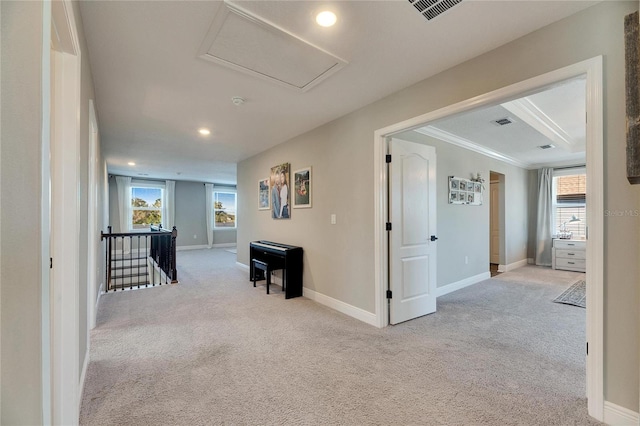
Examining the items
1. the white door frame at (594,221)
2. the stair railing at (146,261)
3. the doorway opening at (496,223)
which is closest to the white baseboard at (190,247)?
the stair railing at (146,261)

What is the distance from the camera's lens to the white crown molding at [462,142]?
389cm

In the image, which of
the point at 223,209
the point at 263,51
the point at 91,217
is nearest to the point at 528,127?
the point at 263,51

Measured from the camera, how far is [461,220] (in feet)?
15.1

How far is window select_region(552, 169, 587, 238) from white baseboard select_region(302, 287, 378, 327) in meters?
6.19

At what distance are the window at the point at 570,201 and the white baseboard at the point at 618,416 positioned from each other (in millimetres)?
6395

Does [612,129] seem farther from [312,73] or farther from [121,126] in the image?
[121,126]

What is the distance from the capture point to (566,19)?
1.75 meters

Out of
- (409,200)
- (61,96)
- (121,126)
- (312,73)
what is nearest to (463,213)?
(409,200)

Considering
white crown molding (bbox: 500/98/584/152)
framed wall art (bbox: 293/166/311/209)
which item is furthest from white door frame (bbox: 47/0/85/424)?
white crown molding (bbox: 500/98/584/152)

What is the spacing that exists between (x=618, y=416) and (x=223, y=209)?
10658 mm

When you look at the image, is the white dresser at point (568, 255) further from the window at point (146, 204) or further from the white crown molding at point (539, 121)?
the window at point (146, 204)

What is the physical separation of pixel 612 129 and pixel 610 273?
0.83 m

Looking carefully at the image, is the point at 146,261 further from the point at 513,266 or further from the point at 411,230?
the point at 513,266

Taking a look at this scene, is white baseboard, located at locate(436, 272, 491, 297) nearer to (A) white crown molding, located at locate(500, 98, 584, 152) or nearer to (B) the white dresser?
(B) the white dresser
